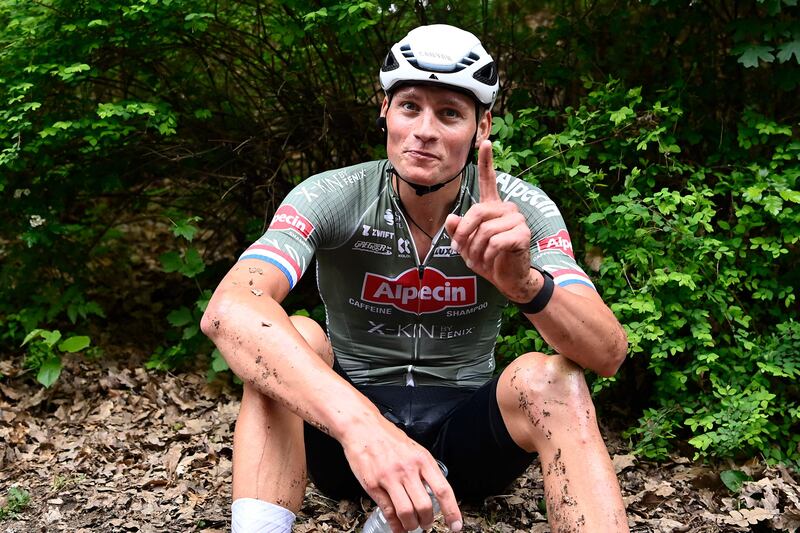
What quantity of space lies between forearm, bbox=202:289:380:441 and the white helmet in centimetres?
101

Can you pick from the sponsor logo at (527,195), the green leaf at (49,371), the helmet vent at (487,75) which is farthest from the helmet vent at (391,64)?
the green leaf at (49,371)

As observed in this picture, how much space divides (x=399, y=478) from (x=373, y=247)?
1.14m

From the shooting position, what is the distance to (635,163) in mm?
4297

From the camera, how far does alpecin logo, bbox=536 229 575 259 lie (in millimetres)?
2818

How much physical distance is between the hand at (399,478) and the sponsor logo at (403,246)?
1009mm

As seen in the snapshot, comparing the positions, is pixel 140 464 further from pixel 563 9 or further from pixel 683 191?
pixel 563 9

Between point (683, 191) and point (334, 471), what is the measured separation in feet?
8.31

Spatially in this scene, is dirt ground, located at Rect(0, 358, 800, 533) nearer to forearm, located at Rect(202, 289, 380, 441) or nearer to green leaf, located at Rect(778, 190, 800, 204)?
forearm, located at Rect(202, 289, 380, 441)

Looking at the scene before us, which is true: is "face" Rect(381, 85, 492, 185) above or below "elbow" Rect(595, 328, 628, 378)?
above

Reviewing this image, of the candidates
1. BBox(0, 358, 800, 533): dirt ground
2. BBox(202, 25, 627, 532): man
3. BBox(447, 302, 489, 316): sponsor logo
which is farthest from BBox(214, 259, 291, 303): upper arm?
BBox(0, 358, 800, 533): dirt ground

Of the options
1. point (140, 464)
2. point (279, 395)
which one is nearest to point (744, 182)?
point (279, 395)

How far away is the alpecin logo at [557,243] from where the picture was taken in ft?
9.25

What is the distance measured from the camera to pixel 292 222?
9.06 feet

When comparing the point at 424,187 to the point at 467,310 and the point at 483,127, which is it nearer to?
the point at 483,127
